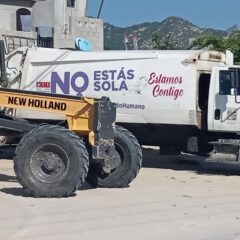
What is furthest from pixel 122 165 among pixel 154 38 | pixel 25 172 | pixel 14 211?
pixel 154 38

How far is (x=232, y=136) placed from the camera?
1518 centimetres

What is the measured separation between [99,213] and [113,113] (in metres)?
2.40

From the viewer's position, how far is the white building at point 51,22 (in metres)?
41.9

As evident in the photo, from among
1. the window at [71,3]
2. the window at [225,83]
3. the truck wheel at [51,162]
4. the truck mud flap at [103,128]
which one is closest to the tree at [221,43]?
the window at [225,83]

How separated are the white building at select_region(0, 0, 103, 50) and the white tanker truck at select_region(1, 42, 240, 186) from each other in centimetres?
2155

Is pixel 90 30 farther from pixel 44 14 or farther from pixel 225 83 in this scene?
pixel 225 83

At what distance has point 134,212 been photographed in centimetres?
959

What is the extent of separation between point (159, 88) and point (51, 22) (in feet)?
119

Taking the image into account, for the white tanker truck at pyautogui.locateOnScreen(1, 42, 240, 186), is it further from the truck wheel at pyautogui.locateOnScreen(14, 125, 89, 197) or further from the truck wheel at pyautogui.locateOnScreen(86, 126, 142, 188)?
the truck wheel at pyautogui.locateOnScreen(14, 125, 89, 197)

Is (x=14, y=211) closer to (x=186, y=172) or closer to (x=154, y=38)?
(x=186, y=172)

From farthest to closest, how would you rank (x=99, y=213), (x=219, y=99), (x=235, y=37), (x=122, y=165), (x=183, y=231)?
(x=235, y=37), (x=219, y=99), (x=122, y=165), (x=99, y=213), (x=183, y=231)

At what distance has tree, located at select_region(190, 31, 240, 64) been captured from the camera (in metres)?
24.2

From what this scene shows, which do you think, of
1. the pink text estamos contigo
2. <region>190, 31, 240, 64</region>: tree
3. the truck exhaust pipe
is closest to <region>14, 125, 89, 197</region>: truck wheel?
the truck exhaust pipe

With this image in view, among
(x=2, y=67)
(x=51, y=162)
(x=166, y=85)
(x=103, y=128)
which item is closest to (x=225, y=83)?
(x=166, y=85)
